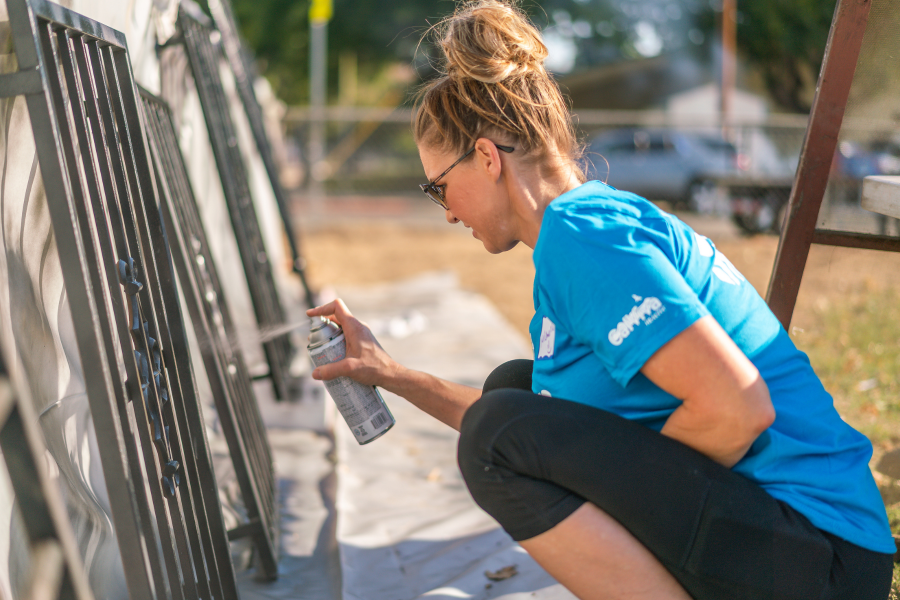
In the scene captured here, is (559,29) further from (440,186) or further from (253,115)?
(440,186)

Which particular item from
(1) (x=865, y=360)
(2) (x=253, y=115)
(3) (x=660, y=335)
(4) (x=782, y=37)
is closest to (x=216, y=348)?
(3) (x=660, y=335)

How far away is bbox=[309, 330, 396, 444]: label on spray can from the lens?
174 centimetres

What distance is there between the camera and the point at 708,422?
1.27 metres

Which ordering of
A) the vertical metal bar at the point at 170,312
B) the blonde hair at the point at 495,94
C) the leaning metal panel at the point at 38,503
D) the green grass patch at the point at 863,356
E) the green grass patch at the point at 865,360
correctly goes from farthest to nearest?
the green grass patch at the point at 863,356, the green grass patch at the point at 865,360, the vertical metal bar at the point at 170,312, the blonde hair at the point at 495,94, the leaning metal panel at the point at 38,503

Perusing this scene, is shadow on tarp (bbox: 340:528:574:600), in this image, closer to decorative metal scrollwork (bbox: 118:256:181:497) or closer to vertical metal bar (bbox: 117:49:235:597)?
vertical metal bar (bbox: 117:49:235:597)

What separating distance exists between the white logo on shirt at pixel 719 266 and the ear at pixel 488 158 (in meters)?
0.42

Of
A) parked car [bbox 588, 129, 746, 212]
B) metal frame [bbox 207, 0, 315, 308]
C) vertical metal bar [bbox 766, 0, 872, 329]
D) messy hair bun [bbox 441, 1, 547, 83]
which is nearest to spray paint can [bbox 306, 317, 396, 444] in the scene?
messy hair bun [bbox 441, 1, 547, 83]

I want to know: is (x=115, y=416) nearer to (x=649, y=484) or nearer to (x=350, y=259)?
→ (x=649, y=484)

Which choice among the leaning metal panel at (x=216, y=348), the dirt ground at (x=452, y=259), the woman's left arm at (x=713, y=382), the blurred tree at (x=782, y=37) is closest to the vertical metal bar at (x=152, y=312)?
the leaning metal panel at (x=216, y=348)

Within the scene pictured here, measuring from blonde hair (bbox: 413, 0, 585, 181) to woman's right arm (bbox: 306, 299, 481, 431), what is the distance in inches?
18.8

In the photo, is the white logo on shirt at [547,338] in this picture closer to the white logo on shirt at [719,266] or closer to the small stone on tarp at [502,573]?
the white logo on shirt at [719,266]

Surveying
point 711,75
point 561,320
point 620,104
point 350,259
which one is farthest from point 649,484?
point 620,104

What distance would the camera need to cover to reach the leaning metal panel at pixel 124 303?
124 cm

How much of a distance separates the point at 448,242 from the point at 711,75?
48.4 feet
